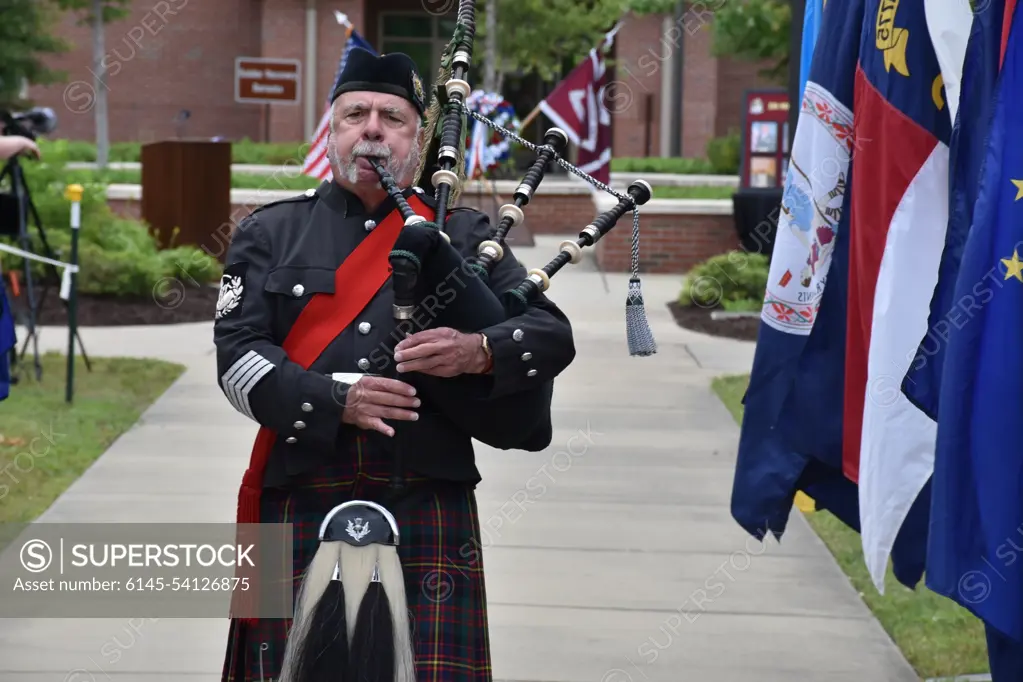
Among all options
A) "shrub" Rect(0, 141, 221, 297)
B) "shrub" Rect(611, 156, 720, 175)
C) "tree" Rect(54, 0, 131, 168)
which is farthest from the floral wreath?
"tree" Rect(54, 0, 131, 168)

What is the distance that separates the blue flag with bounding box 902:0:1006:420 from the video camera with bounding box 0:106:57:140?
6682mm

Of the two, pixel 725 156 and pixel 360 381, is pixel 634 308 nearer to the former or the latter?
pixel 360 381

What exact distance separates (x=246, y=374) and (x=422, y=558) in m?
0.58

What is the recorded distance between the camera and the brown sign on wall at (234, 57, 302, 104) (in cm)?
1883

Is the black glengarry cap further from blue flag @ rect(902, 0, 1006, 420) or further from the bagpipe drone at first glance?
Answer: blue flag @ rect(902, 0, 1006, 420)

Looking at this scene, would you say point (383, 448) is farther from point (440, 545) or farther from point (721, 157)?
point (721, 157)

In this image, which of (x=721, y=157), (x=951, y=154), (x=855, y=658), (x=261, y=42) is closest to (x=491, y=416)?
(x=951, y=154)

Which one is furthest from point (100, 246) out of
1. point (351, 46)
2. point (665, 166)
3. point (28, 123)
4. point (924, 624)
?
point (665, 166)

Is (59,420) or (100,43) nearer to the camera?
(59,420)

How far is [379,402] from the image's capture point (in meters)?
3.29

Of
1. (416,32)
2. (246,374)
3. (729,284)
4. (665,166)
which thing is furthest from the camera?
(416,32)

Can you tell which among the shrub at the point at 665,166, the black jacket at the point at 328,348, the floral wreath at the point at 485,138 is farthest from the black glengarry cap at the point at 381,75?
the shrub at the point at 665,166

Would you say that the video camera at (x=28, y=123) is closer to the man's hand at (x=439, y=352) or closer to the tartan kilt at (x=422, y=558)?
the tartan kilt at (x=422, y=558)

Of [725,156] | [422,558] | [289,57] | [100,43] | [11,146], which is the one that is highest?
[100,43]
